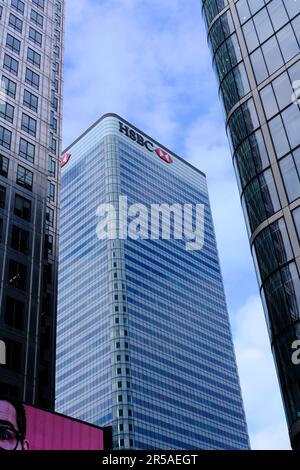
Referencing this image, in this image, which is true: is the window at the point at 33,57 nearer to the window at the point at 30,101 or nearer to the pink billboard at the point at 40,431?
the window at the point at 30,101

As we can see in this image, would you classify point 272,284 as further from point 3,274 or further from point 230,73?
point 3,274

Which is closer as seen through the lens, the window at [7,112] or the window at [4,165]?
the window at [4,165]

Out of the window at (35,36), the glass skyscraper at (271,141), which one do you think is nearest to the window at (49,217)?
the window at (35,36)

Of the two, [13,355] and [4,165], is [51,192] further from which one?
[13,355]

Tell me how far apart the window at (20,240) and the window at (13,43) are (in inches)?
930

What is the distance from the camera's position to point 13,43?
69125 mm

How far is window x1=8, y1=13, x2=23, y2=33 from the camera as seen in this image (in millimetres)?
70625

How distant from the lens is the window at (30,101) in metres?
66.7

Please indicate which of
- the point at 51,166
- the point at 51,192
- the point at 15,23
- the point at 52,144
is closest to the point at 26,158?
the point at 51,192

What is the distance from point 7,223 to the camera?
2232 inches

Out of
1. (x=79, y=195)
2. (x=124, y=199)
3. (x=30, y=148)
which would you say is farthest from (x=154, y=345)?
(x=30, y=148)

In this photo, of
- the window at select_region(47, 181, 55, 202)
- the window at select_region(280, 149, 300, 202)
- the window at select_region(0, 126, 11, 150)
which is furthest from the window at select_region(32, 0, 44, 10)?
the window at select_region(280, 149, 300, 202)

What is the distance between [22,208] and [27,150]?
761 centimetres
